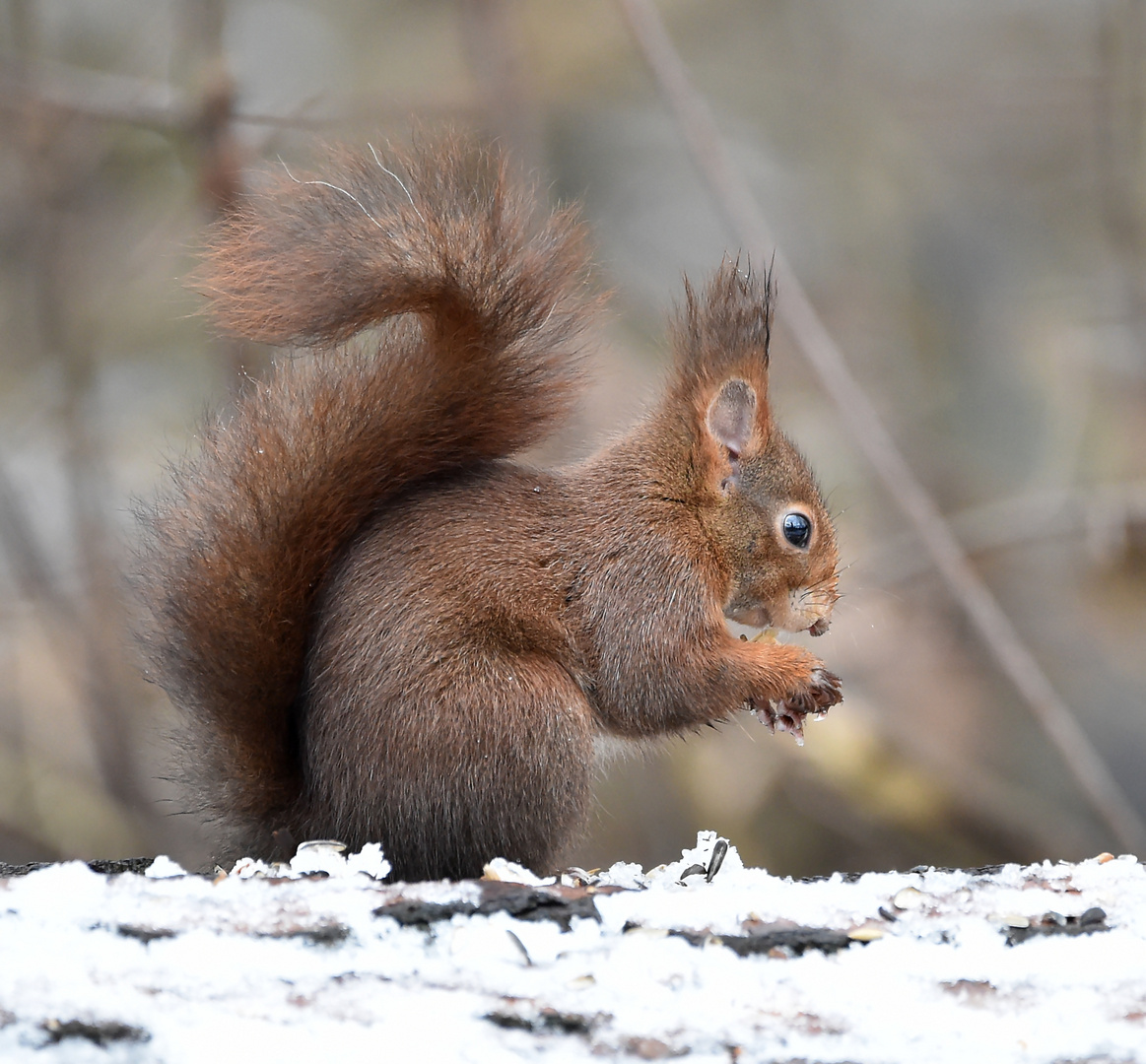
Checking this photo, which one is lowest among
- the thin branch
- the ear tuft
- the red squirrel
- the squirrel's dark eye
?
the red squirrel

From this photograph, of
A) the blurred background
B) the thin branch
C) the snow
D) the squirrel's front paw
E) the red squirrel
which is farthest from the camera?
the thin branch

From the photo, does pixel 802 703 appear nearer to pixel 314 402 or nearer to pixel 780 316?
pixel 314 402

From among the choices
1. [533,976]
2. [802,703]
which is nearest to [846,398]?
[802,703]

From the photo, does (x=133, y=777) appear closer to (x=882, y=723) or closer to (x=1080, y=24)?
(x=882, y=723)

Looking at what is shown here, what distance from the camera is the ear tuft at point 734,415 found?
5.92ft

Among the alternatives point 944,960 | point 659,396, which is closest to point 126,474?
point 659,396

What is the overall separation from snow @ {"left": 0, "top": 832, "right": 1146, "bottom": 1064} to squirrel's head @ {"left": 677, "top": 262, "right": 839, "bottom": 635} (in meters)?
0.58

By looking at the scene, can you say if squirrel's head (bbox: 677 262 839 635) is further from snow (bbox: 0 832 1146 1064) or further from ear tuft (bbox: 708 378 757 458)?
snow (bbox: 0 832 1146 1064)

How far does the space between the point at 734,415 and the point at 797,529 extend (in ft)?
0.62

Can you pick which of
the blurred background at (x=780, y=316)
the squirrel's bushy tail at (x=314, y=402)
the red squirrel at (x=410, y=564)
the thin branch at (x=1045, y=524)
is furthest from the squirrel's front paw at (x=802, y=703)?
the thin branch at (x=1045, y=524)

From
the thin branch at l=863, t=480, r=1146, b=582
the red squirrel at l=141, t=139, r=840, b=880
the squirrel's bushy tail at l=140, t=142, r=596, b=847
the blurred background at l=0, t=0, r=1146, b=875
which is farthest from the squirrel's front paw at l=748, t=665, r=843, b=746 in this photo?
the thin branch at l=863, t=480, r=1146, b=582

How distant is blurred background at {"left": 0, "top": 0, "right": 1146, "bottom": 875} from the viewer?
260cm

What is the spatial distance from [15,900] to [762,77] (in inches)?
148

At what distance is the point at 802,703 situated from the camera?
1.72m
